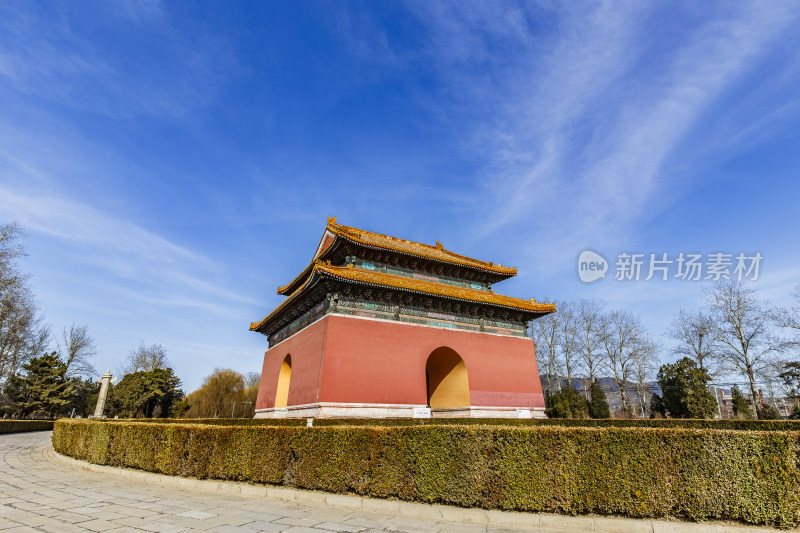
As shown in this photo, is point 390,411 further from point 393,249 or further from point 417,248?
point 417,248

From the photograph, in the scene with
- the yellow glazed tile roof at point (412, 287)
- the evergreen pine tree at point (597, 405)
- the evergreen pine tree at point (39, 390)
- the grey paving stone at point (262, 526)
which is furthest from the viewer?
the evergreen pine tree at point (39, 390)

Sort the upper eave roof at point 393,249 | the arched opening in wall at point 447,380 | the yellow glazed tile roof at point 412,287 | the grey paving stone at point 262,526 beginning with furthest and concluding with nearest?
the upper eave roof at point 393,249, the arched opening in wall at point 447,380, the yellow glazed tile roof at point 412,287, the grey paving stone at point 262,526

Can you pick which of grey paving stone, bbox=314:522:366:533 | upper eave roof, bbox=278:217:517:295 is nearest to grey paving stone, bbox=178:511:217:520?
grey paving stone, bbox=314:522:366:533

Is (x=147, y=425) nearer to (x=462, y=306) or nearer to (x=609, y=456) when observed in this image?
(x=609, y=456)

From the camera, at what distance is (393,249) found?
58.1 feet

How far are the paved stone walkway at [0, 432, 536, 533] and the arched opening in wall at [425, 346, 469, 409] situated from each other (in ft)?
37.8

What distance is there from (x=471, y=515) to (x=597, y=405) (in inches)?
1025

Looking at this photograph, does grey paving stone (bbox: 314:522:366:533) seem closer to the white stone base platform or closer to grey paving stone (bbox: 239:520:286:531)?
grey paving stone (bbox: 239:520:286:531)

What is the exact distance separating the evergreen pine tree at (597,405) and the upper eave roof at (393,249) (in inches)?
525

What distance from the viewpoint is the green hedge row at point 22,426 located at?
21.3 m

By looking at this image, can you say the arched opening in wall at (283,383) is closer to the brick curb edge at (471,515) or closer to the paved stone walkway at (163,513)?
the paved stone walkway at (163,513)

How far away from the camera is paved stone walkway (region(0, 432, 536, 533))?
4777mm

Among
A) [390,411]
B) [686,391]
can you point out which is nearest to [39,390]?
[390,411]

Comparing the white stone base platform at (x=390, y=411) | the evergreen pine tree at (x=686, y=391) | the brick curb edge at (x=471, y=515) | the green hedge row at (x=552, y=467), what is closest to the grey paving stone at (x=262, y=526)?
the brick curb edge at (x=471, y=515)
